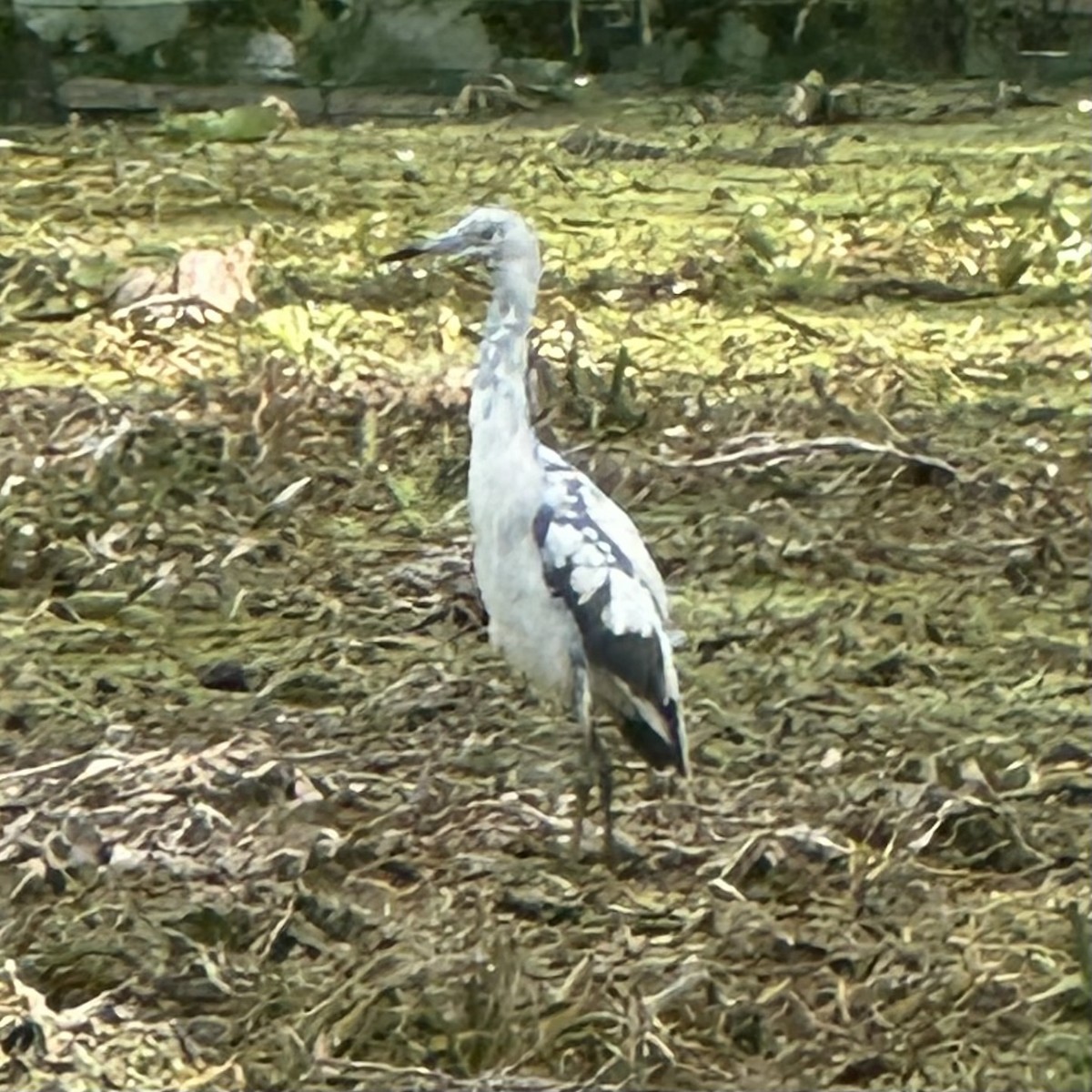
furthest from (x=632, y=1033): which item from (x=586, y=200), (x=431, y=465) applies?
(x=586, y=200)

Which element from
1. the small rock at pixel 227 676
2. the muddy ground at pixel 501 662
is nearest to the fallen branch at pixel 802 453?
the muddy ground at pixel 501 662

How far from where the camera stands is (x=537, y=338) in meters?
2.66

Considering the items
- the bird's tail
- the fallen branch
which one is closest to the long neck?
the fallen branch

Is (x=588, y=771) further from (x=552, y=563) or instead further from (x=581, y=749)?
(x=552, y=563)

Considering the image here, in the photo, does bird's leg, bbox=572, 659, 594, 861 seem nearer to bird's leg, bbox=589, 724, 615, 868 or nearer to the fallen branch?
bird's leg, bbox=589, 724, 615, 868

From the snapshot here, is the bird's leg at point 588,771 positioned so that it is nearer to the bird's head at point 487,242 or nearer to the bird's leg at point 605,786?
the bird's leg at point 605,786

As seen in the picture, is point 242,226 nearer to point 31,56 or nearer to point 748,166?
point 31,56

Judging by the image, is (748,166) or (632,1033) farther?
(748,166)

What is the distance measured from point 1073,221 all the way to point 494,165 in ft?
1.56

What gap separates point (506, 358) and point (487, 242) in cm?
10

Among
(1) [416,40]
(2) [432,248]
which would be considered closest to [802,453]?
(2) [432,248]

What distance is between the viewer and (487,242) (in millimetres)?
2641

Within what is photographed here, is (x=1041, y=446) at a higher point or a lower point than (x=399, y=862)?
higher

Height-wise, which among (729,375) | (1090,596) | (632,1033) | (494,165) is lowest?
(632,1033)
